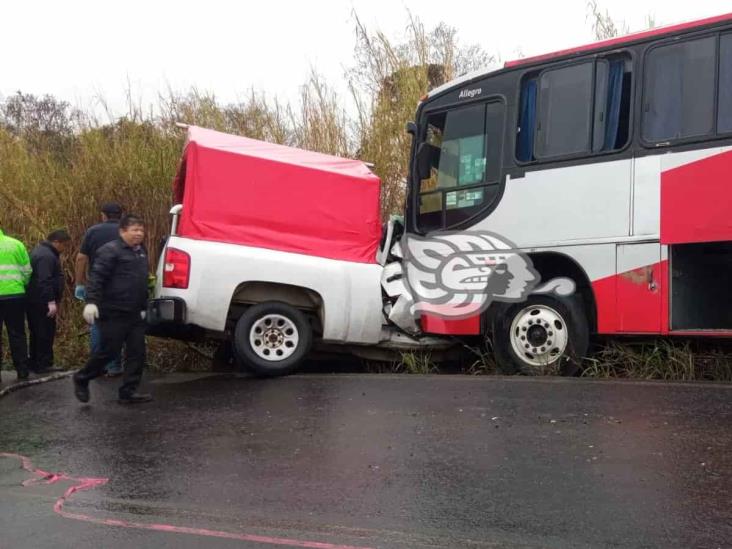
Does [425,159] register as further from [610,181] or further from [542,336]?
[542,336]

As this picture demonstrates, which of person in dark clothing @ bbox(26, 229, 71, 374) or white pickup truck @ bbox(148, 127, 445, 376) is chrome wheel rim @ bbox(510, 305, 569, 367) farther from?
person in dark clothing @ bbox(26, 229, 71, 374)

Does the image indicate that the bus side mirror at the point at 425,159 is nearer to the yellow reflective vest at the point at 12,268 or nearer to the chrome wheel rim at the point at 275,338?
the chrome wheel rim at the point at 275,338

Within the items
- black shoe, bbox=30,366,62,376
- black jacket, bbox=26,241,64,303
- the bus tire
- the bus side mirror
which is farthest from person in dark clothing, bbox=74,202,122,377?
the bus tire

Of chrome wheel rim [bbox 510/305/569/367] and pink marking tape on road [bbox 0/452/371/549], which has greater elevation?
chrome wheel rim [bbox 510/305/569/367]

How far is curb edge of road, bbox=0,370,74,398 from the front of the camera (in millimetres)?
7835

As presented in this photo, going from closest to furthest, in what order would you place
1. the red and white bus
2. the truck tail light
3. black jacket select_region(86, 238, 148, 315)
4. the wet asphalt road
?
the wet asphalt road
black jacket select_region(86, 238, 148, 315)
the red and white bus
the truck tail light

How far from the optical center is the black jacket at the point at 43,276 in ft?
28.8

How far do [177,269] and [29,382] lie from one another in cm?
245

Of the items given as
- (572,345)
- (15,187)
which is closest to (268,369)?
(572,345)

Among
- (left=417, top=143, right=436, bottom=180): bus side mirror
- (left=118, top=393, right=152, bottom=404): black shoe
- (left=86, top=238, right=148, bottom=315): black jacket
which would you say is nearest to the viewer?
(left=86, top=238, right=148, bottom=315): black jacket

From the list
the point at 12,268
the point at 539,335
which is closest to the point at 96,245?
the point at 12,268

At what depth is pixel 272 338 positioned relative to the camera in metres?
7.70

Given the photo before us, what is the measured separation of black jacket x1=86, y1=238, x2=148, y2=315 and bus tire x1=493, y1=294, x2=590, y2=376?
3.53 m

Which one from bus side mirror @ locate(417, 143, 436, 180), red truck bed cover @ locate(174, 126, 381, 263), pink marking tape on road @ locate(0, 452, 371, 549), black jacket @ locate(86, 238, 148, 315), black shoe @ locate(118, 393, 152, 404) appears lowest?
pink marking tape on road @ locate(0, 452, 371, 549)
